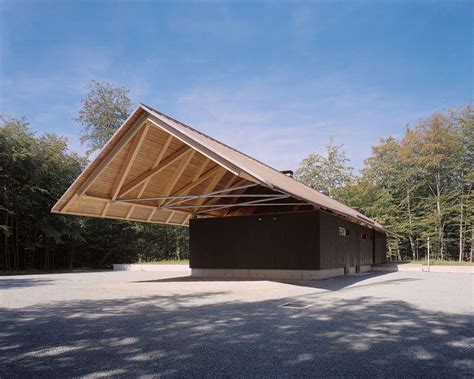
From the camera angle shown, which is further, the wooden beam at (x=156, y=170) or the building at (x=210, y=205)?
the wooden beam at (x=156, y=170)

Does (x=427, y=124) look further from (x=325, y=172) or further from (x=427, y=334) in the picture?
(x=427, y=334)

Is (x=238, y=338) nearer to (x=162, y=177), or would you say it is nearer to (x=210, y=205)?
(x=162, y=177)

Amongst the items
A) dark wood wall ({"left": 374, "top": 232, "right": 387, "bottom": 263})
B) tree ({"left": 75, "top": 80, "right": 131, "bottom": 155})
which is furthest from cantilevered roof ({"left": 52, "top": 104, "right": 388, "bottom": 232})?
tree ({"left": 75, "top": 80, "right": 131, "bottom": 155})

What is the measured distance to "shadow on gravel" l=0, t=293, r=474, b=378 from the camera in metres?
3.17

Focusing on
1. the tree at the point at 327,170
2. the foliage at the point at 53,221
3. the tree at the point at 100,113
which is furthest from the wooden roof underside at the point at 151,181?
the tree at the point at 327,170

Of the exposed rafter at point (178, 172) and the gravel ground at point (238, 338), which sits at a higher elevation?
the exposed rafter at point (178, 172)

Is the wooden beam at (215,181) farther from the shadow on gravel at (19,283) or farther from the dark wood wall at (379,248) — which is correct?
the dark wood wall at (379,248)

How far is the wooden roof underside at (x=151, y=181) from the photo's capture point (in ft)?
34.1

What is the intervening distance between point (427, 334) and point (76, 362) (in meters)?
3.93

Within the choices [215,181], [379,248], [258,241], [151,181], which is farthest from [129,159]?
[379,248]

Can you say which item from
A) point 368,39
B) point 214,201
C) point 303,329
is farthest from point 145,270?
point 303,329

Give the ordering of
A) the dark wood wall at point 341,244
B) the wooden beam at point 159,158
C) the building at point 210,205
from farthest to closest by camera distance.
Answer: the dark wood wall at point 341,244
the wooden beam at point 159,158
the building at point 210,205

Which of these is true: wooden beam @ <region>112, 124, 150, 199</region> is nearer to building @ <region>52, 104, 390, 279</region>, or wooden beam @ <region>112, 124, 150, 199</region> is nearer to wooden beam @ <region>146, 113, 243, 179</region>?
building @ <region>52, 104, 390, 279</region>

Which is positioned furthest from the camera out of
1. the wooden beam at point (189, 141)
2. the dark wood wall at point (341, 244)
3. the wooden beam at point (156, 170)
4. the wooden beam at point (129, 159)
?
the dark wood wall at point (341, 244)
